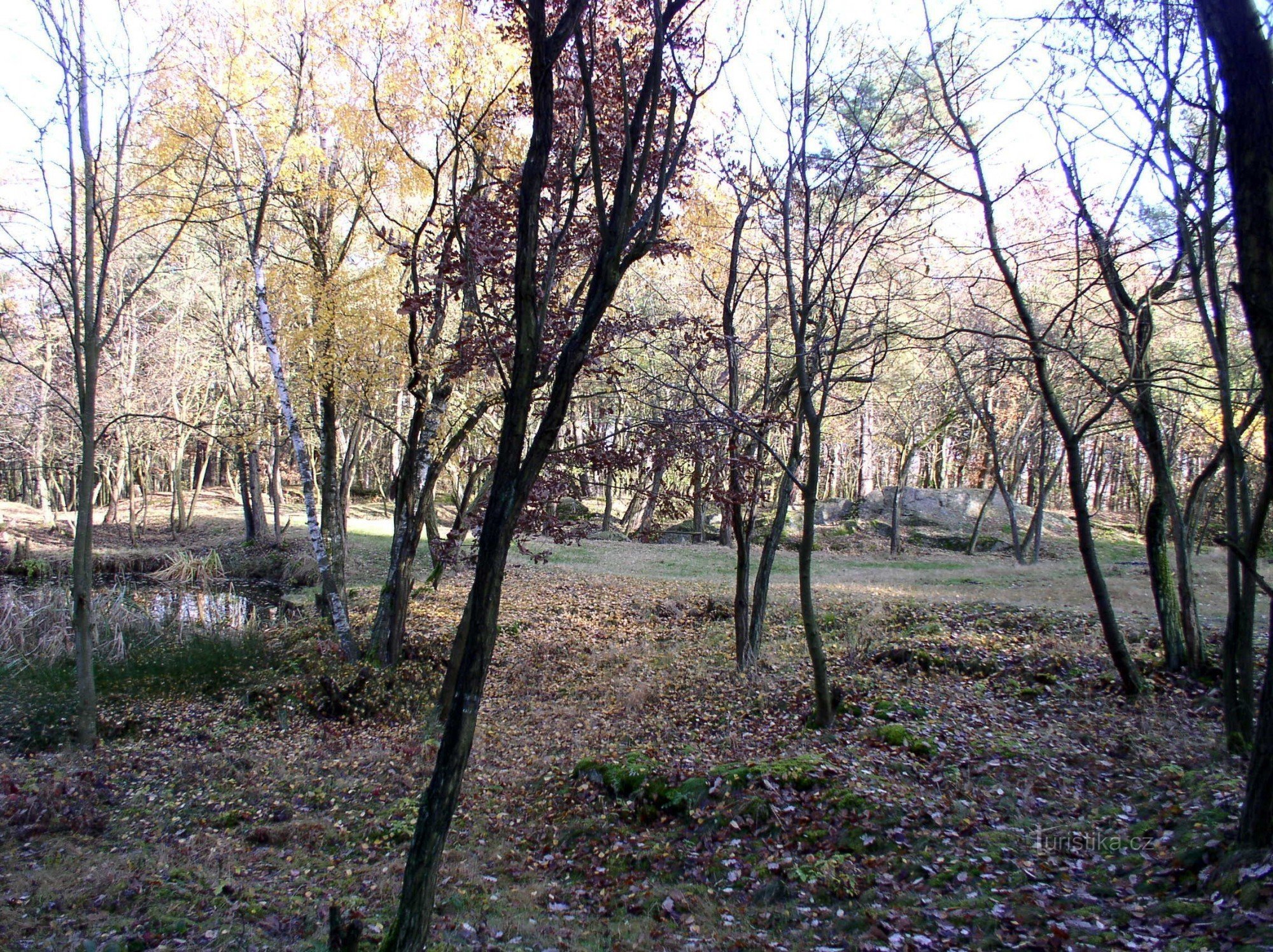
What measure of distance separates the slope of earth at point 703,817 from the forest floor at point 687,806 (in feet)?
0.09

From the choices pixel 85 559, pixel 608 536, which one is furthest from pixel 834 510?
pixel 85 559

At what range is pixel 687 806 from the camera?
21.6 feet

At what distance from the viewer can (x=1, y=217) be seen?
7520mm

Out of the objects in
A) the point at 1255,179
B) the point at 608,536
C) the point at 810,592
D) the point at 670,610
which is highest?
the point at 1255,179

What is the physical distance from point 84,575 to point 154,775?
7.47ft

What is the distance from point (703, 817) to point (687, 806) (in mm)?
235

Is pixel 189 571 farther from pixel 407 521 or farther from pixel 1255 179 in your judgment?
pixel 1255 179

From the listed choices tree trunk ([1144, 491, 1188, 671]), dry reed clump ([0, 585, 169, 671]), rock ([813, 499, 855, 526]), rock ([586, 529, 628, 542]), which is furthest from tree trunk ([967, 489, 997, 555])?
dry reed clump ([0, 585, 169, 671])

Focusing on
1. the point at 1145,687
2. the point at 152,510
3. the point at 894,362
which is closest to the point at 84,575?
the point at 1145,687

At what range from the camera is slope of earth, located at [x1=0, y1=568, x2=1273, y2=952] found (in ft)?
14.5

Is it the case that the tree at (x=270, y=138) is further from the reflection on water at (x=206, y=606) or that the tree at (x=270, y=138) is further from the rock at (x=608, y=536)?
the rock at (x=608, y=536)

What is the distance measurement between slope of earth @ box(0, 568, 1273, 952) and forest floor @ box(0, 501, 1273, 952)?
29 mm

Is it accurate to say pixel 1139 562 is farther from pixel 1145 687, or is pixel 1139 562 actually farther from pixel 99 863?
pixel 99 863

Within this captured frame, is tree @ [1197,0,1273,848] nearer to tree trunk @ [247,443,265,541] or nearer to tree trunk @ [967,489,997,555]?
tree trunk @ [967,489,997,555]
